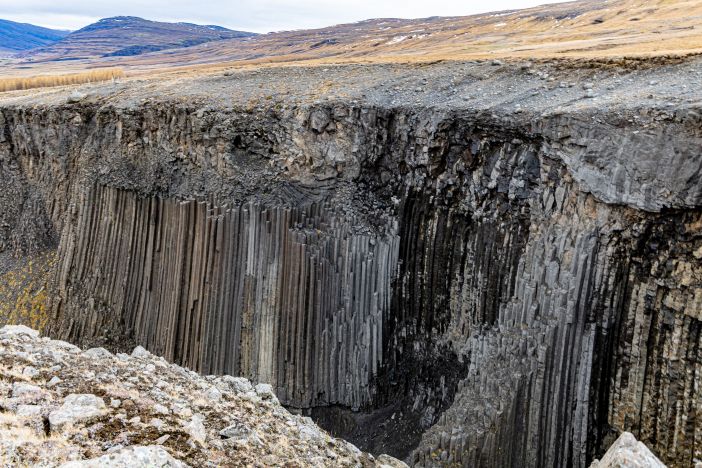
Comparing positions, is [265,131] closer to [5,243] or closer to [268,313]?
[268,313]

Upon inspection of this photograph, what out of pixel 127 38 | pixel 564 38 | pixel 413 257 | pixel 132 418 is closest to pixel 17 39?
pixel 127 38

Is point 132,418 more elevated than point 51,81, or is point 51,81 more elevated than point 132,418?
point 51,81

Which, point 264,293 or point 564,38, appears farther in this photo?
point 564,38

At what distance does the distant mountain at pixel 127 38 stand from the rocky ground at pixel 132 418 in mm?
100650

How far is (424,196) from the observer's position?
995cm

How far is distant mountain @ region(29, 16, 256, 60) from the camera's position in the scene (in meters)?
100

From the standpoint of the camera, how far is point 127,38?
115938 mm

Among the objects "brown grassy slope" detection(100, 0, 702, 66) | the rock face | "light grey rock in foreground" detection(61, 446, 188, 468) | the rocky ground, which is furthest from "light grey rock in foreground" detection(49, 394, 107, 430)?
"brown grassy slope" detection(100, 0, 702, 66)

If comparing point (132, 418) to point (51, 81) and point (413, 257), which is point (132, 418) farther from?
point (51, 81)

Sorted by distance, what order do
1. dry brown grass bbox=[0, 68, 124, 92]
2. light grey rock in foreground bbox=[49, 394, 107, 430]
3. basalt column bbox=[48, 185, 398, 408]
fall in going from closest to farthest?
1. light grey rock in foreground bbox=[49, 394, 107, 430]
2. basalt column bbox=[48, 185, 398, 408]
3. dry brown grass bbox=[0, 68, 124, 92]

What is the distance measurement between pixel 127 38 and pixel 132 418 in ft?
419

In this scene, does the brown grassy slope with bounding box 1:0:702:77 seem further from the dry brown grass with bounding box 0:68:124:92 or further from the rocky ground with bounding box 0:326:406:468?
the rocky ground with bounding box 0:326:406:468

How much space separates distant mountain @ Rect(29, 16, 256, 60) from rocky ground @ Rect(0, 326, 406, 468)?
330 feet

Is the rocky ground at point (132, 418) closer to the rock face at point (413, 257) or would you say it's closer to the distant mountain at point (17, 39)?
the rock face at point (413, 257)
